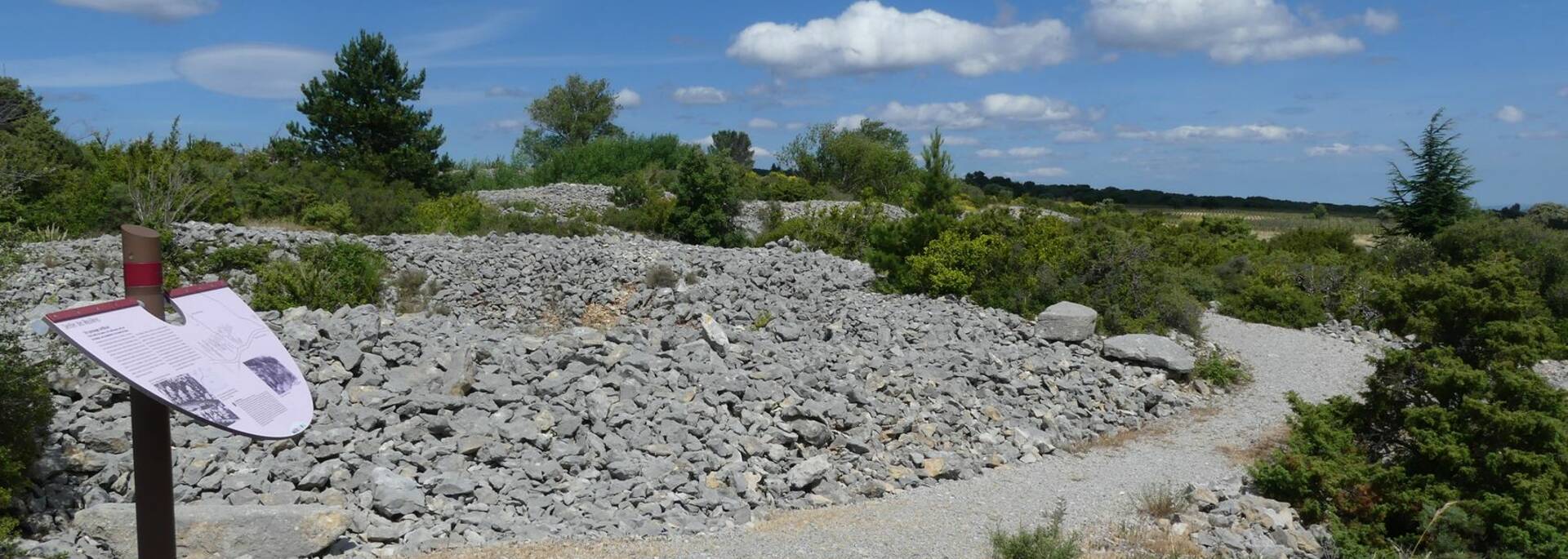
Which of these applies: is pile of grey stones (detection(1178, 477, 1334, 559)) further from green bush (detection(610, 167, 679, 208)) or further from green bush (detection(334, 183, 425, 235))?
green bush (detection(610, 167, 679, 208))

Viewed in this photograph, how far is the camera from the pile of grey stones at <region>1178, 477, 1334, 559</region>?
575 centimetres

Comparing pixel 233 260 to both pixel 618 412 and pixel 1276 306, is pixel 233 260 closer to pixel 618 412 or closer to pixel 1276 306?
pixel 618 412

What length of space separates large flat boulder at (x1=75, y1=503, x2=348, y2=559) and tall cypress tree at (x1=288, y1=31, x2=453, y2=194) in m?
23.4

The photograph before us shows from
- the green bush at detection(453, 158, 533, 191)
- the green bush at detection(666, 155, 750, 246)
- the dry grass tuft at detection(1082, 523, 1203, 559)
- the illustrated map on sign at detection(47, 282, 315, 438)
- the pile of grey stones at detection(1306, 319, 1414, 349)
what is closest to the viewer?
the illustrated map on sign at detection(47, 282, 315, 438)

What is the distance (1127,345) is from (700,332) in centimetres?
495

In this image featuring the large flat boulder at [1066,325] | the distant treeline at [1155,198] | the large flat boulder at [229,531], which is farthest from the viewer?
the distant treeline at [1155,198]

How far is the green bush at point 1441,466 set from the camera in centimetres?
555

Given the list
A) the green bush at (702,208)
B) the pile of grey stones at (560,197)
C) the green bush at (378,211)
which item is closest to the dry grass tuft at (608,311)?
the green bush at (702,208)

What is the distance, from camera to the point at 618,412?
7.38 meters

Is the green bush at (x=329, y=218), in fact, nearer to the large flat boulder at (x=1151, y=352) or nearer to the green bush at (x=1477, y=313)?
the large flat boulder at (x=1151, y=352)

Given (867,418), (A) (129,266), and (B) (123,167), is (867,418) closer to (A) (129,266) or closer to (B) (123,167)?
(A) (129,266)

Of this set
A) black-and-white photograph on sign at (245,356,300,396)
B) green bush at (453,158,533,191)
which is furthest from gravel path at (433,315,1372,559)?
green bush at (453,158,533,191)

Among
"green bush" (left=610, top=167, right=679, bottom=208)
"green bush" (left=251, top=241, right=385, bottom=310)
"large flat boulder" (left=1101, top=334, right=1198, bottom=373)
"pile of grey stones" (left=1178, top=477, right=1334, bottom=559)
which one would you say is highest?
"green bush" (left=610, top=167, right=679, bottom=208)

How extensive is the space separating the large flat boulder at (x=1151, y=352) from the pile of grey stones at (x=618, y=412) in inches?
1.2
